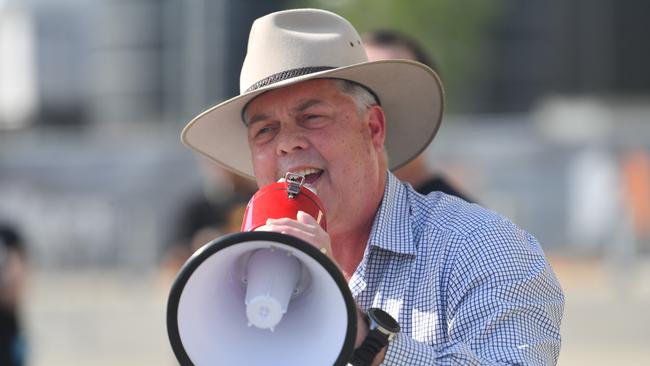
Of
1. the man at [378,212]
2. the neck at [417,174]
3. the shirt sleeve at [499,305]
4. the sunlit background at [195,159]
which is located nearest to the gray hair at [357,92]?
the man at [378,212]

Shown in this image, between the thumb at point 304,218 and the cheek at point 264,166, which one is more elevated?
the thumb at point 304,218

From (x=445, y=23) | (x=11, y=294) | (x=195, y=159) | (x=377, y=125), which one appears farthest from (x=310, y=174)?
(x=445, y=23)

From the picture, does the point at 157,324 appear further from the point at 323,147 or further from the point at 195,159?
the point at 323,147

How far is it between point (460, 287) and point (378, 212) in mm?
387

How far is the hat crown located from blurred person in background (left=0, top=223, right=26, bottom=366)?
337cm

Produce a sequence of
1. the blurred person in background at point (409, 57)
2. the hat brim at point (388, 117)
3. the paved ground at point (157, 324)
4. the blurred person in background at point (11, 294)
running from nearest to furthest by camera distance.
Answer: the hat brim at point (388, 117), the blurred person in background at point (409, 57), the blurred person in background at point (11, 294), the paved ground at point (157, 324)

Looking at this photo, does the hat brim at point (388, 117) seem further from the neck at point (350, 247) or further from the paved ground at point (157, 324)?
the paved ground at point (157, 324)

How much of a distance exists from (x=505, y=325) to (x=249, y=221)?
60cm

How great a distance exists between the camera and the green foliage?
30.5 m

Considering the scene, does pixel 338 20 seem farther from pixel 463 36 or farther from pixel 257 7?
pixel 257 7

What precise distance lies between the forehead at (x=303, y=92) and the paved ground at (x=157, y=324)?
315 inches

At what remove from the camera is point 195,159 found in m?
20.7

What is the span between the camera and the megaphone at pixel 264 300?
2.56 meters

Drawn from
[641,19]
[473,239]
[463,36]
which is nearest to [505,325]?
[473,239]
